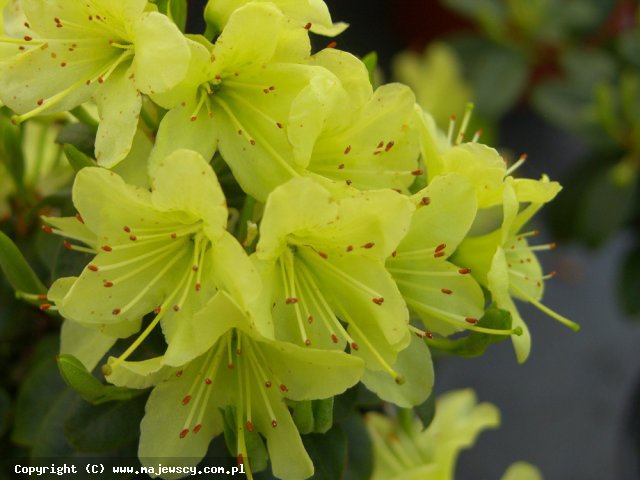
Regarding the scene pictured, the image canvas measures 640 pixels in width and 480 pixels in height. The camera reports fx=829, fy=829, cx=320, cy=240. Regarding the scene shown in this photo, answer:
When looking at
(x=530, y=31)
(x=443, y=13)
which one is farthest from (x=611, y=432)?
(x=443, y=13)

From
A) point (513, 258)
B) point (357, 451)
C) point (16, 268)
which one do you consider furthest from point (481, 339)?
point (16, 268)

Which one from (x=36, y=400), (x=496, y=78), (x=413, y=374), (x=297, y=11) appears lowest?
(x=496, y=78)

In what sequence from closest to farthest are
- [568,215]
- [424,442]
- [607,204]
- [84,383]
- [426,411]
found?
1. [84,383]
2. [426,411]
3. [424,442]
4. [607,204]
5. [568,215]

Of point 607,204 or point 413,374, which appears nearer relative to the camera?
point 413,374

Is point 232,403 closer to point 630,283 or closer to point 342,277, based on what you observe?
point 342,277

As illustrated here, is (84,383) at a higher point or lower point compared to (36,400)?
higher

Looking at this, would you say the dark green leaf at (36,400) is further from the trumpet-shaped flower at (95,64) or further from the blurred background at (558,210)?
the trumpet-shaped flower at (95,64)

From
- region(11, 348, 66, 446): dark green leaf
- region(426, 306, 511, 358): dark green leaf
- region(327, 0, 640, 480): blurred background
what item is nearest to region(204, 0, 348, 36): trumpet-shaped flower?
region(426, 306, 511, 358): dark green leaf

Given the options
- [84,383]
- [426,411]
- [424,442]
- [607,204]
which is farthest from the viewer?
[607,204]
